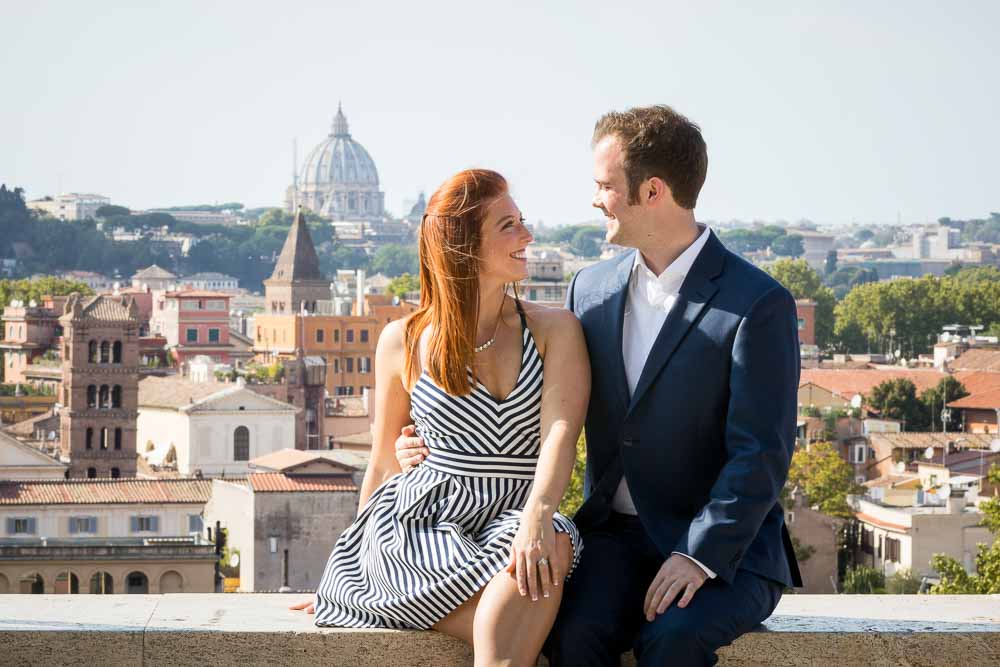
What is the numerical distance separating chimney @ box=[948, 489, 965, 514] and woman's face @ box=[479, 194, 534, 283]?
26.2m

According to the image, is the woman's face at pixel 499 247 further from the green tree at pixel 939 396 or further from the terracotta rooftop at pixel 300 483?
the green tree at pixel 939 396

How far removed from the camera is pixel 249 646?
318 centimetres

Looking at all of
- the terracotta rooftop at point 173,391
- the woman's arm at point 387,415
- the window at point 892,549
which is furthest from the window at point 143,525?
the woman's arm at point 387,415

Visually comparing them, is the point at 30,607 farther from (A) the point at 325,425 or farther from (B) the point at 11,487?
(A) the point at 325,425

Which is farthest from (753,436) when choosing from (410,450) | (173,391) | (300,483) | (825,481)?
(173,391)

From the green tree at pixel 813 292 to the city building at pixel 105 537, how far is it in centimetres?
4930

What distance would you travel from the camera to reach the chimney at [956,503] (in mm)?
28844

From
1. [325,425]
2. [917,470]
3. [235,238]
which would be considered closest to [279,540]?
[917,470]

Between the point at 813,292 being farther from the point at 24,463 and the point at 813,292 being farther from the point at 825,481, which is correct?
the point at 825,481

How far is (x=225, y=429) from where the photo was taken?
146ft

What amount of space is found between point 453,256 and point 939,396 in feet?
158

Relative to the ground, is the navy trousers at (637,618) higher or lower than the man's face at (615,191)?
lower

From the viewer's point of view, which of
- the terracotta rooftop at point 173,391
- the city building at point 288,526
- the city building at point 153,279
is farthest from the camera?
the city building at point 153,279

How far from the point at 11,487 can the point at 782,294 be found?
3074 centimetres
